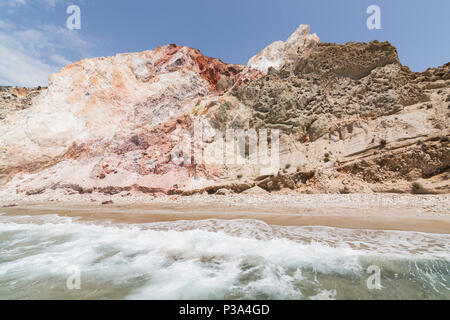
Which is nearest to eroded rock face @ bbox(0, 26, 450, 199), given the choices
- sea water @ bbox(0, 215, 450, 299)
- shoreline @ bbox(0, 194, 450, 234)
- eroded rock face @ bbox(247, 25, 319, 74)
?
eroded rock face @ bbox(247, 25, 319, 74)

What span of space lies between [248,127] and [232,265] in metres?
14.2

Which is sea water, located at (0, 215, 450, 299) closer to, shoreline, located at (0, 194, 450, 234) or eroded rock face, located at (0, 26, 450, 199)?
shoreline, located at (0, 194, 450, 234)

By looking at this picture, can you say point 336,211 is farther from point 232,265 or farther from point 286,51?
point 286,51

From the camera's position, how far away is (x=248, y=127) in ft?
57.1

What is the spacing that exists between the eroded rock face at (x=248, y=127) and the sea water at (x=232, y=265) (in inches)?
264

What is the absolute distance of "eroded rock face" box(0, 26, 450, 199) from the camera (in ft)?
37.8

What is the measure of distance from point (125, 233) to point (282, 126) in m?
13.1

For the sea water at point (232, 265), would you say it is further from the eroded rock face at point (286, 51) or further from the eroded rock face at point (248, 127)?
the eroded rock face at point (286, 51)

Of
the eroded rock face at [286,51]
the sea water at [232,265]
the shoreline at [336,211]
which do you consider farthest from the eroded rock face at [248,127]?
the sea water at [232,265]

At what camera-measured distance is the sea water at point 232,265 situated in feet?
10.5

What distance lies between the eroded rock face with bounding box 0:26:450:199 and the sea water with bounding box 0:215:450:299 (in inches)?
264

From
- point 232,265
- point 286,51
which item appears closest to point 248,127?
point 286,51
